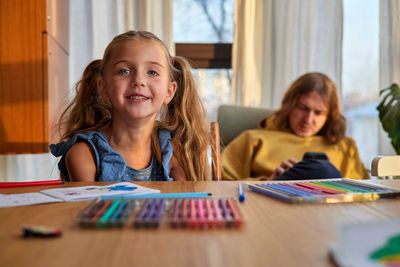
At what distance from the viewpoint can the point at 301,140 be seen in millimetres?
2221

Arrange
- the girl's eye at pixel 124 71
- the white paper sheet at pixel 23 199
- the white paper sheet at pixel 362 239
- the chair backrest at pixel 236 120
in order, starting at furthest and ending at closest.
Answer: the chair backrest at pixel 236 120 → the girl's eye at pixel 124 71 → the white paper sheet at pixel 23 199 → the white paper sheet at pixel 362 239

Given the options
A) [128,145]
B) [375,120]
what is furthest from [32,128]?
[375,120]

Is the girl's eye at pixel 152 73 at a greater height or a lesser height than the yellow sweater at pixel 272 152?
greater

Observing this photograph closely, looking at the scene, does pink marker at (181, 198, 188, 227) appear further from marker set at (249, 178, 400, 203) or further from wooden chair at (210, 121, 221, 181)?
wooden chair at (210, 121, 221, 181)

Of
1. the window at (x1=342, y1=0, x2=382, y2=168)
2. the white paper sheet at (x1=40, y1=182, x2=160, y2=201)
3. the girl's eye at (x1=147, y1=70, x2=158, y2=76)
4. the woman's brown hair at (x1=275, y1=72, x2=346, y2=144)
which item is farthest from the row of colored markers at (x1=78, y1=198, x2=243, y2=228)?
the window at (x1=342, y1=0, x2=382, y2=168)

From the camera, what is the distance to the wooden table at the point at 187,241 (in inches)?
15.2

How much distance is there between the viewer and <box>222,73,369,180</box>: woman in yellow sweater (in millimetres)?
2195

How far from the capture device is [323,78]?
228 centimetres

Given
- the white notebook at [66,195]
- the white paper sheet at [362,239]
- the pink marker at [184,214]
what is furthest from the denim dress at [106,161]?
the white paper sheet at [362,239]

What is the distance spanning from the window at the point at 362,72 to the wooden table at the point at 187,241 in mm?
2636

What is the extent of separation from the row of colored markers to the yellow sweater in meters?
1.58

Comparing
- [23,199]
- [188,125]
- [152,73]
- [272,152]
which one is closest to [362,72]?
[272,152]

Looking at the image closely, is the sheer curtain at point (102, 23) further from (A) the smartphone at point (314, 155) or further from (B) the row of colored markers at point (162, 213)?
(B) the row of colored markers at point (162, 213)

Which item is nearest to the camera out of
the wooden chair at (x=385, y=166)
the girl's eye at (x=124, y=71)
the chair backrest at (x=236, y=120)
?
the wooden chair at (x=385, y=166)
